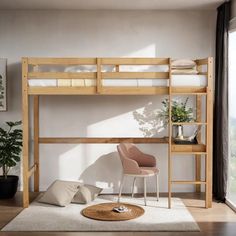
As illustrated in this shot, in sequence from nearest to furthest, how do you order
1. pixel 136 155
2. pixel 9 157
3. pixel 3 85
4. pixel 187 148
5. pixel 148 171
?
pixel 187 148, pixel 148 171, pixel 9 157, pixel 136 155, pixel 3 85

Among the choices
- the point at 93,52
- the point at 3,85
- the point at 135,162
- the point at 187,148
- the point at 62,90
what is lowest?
the point at 135,162

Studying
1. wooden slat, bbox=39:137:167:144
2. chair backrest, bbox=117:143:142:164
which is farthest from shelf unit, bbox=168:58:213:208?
wooden slat, bbox=39:137:167:144

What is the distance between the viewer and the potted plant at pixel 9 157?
5746mm

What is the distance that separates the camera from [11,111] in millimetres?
6207

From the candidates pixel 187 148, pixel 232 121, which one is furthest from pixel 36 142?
pixel 232 121

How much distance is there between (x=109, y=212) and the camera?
5039 mm

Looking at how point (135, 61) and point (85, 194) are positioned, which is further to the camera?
point (85, 194)

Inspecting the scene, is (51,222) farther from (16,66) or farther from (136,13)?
(136,13)

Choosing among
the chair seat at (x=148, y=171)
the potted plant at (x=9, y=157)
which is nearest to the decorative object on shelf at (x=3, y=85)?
the potted plant at (x=9, y=157)

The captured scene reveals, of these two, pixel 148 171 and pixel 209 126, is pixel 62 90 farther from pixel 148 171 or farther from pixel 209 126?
pixel 209 126

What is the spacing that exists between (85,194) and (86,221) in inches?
30.7

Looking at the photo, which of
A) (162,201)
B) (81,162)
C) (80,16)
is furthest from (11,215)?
(80,16)

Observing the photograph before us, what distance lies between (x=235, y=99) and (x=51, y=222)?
2553mm

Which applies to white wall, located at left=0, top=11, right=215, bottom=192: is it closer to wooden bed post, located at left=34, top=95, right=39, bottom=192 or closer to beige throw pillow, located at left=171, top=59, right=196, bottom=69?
wooden bed post, located at left=34, top=95, right=39, bottom=192
